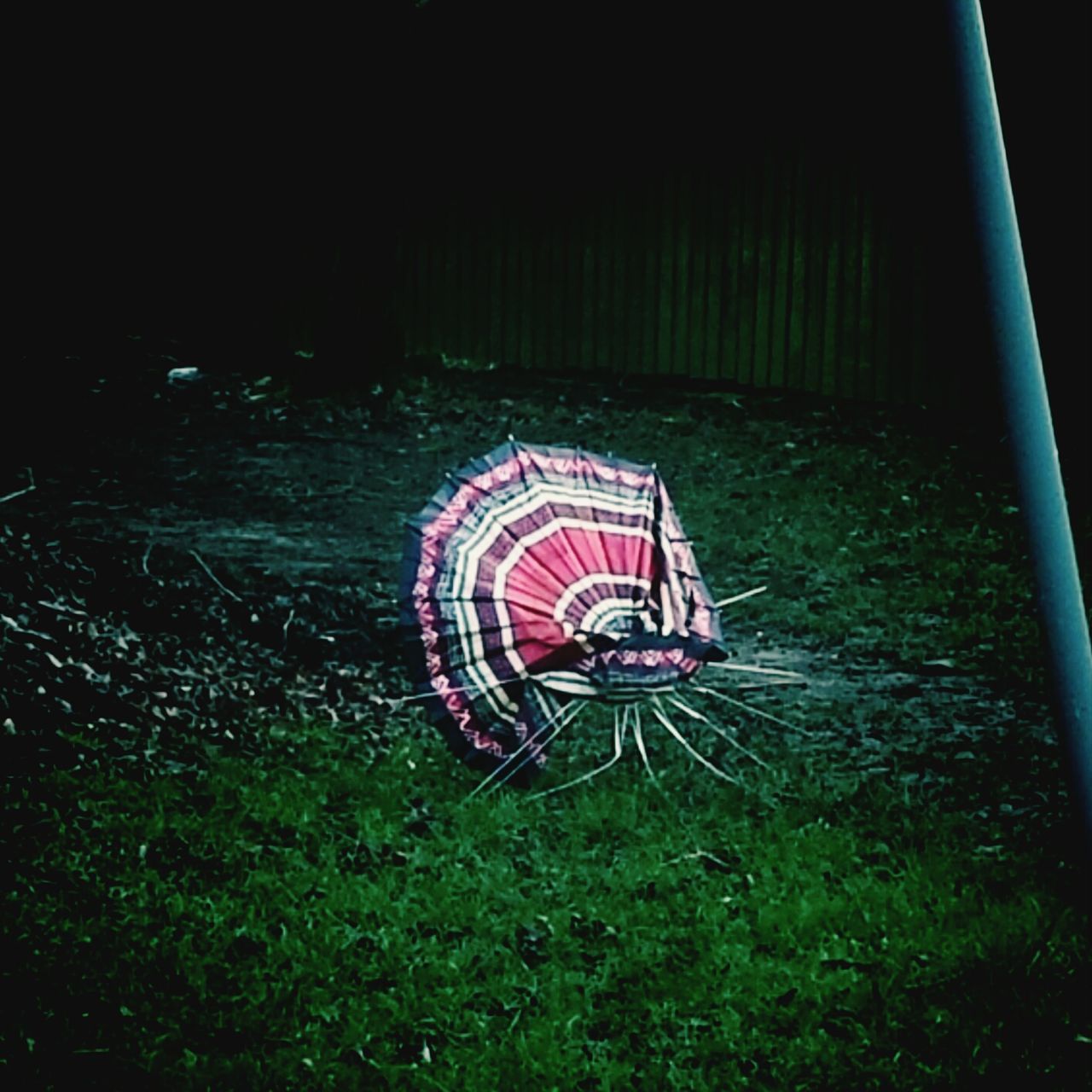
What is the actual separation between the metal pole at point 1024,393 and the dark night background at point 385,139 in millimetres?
7755

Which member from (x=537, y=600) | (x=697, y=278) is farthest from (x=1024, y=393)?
(x=697, y=278)

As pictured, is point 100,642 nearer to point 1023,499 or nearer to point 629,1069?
point 629,1069

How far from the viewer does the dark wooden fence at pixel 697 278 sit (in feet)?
44.1

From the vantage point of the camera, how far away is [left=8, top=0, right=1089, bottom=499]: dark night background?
1189 cm

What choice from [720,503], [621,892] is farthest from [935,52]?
[720,503]

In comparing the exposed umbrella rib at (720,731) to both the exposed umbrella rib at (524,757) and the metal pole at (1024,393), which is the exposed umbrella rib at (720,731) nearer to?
the exposed umbrella rib at (524,757)

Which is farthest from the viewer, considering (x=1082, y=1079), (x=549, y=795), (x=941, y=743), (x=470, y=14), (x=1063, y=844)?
(x=470, y=14)

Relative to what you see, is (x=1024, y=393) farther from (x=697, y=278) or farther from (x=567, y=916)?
(x=697, y=278)

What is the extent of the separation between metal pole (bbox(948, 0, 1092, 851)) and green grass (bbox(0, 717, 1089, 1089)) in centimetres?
119

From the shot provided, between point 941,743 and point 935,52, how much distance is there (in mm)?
3523

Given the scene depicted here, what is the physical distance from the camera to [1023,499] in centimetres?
346

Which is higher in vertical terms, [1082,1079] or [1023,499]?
[1023,499]

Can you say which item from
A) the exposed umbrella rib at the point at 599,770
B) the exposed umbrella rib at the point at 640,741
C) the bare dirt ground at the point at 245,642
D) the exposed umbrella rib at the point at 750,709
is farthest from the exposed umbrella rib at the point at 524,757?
the exposed umbrella rib at the point at 750,709

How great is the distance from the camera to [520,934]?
4.97 m
